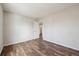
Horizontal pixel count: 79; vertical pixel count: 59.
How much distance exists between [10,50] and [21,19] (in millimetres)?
1028

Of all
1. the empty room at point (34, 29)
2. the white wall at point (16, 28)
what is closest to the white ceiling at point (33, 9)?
the empty room at point (34, 29)

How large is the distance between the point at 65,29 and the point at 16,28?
1752 millimetres

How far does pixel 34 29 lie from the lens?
8.84ft

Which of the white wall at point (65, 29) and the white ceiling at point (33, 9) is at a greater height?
the white ceiling at point (33, 9)

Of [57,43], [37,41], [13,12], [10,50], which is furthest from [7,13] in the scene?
[57,43]

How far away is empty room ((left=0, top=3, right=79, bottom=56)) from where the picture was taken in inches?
89.7

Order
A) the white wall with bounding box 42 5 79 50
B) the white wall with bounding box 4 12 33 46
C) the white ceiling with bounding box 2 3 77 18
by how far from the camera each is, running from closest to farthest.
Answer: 1. the white ceiling with bounding box 2 3 77 18
2. the white wall with bounding box 4 12 33 46
3. the white wall with bounding box 42 5 79 50

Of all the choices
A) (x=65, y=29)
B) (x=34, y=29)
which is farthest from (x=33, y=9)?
(x=65, y=29)

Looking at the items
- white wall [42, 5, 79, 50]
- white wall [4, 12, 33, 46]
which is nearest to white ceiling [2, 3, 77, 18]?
white wall [4, 12, 33, 46]

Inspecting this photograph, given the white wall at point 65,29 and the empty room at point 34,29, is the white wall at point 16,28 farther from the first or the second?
the white wall at point 65,29

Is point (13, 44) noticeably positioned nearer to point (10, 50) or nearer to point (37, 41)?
point (10, 50)

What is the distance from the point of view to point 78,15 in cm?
256

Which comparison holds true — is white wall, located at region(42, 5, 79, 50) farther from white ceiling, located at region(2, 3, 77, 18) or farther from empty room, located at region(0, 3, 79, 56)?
white ceiling, located at region(2, 3, 77, 18)

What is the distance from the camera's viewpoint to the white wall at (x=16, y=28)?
2338mm
